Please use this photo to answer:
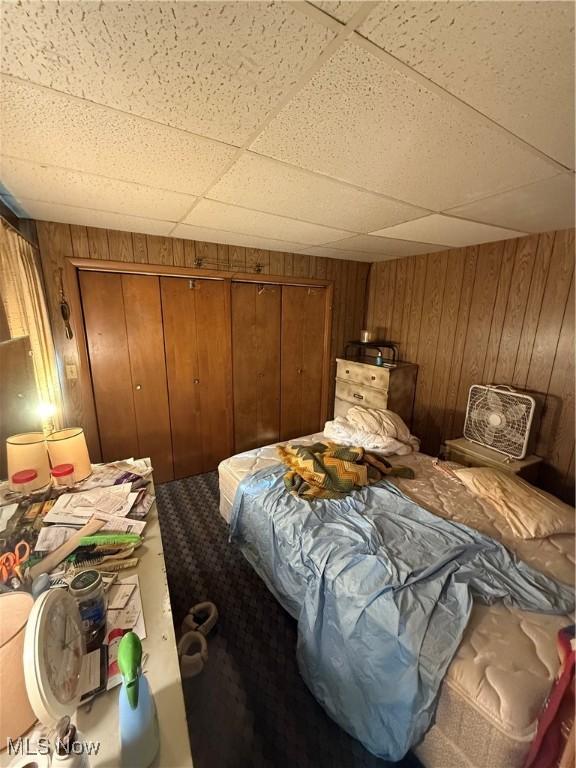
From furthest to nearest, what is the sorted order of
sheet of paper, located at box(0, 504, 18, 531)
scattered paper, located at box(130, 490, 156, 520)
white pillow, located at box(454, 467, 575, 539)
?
1. scattered paper, located at box(130, 490, 156, 520)
2. sheet of paper, located at box(0, 504, 18, 531)
3. white pillow, located at box(454, 467, 575, 539)

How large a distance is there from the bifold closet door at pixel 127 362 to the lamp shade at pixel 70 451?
38.8 inches

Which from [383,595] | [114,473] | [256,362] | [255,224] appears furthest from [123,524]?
[256,362]

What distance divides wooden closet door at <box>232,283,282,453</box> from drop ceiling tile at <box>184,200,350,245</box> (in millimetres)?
667

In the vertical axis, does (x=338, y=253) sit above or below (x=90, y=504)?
above

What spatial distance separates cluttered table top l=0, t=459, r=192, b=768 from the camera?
2.04ft

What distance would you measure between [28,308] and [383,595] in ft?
7.03

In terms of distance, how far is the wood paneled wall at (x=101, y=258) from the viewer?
2037 mm

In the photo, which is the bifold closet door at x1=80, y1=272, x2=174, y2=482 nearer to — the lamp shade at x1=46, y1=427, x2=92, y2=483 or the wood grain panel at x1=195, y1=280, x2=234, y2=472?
the wood grain panel at x1=195, y1=280, x2=234, y2=472

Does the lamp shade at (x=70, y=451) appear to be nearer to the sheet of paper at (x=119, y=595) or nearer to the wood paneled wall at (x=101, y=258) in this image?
the sheet of paper at (x=119, y=595)

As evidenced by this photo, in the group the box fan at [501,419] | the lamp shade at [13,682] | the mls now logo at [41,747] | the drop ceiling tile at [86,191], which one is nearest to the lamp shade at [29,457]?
the lamp shade at [13,682]

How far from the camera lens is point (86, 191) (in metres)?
1.44

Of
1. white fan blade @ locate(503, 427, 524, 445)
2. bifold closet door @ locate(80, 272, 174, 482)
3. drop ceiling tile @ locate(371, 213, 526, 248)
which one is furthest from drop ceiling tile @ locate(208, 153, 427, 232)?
white fan blade @ locate(503, 427, 524, 445)

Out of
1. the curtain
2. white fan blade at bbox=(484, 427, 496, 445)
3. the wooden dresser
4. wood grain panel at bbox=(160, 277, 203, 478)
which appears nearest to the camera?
the curtain

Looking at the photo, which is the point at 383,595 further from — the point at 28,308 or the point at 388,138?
the point at 28,308
